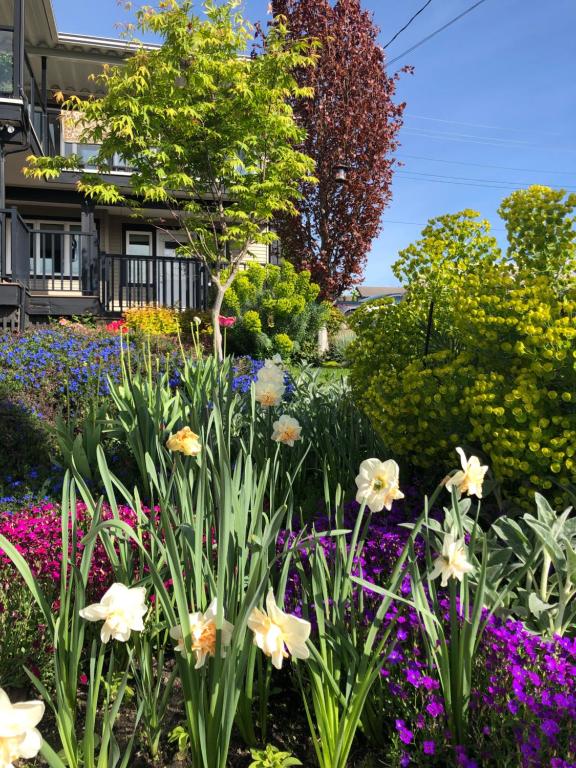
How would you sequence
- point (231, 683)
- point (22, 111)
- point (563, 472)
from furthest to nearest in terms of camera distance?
point (22, 111) → point (563, 472) → point (231, 683)

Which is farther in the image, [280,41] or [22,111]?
[22,111]

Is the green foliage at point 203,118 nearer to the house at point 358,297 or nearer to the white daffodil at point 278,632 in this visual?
the house at point 358,297

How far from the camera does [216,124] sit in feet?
35.6

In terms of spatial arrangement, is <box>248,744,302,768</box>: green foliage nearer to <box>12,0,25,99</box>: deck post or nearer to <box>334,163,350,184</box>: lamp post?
<box>12,0,25,99</box>: deck post

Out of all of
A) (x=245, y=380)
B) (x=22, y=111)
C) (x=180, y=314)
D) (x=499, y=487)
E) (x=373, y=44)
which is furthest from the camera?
(x=373, y=44)

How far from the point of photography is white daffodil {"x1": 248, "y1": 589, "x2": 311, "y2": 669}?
1063 mm

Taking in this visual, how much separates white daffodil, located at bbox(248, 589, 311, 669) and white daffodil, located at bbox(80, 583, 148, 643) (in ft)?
0.86

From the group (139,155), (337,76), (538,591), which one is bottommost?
(538,591)

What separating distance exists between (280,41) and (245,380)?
758 cm

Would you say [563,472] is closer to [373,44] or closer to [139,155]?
[139,155]

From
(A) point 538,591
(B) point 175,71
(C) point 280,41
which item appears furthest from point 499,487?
(C) point 280,41

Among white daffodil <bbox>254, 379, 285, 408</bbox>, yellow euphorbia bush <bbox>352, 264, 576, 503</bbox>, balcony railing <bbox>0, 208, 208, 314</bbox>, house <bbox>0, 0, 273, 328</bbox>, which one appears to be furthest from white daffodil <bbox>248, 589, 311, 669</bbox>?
balcony railing <bbox>0, 208, 208, 314</bbox>

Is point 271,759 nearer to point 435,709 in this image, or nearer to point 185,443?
point 435,709

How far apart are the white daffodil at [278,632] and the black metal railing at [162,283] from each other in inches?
524
